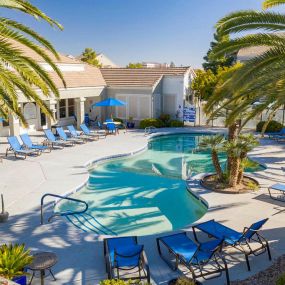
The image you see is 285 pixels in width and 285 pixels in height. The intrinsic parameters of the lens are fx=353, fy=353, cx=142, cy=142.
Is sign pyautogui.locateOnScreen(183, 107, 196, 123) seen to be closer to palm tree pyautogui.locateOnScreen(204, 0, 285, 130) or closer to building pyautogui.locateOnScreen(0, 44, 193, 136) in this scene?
building pyautogui.locateOnScreen(0, 44, 193, 136)

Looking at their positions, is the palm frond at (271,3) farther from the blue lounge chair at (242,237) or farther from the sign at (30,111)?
the sign at (30,111)

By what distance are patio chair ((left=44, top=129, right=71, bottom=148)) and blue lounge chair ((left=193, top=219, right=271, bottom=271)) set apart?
14.7 m

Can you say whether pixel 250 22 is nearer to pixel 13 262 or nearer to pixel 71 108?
pixel 13 262

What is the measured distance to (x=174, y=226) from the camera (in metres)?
12.2

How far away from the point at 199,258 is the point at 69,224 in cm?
473

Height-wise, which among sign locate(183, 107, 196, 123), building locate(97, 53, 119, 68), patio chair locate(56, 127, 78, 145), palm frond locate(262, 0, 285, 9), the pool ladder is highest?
building locate(97, 53, 119, 68)

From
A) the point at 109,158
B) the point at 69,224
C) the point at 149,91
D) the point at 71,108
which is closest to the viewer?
the point at 69,224

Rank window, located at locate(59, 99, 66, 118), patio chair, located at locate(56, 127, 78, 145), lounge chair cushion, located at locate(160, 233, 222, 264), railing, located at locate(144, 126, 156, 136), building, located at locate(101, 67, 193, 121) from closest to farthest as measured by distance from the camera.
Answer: lounge chair cushion, located at locate(160, 233, 222, 264) → patio chair, located at locate(56, 127, 78, 145) → railing, located at locate(144, 126, 156, 136) → building, located at locate(101, 67, 193, 121) → window, located at locate(59, 99, 66, 118)

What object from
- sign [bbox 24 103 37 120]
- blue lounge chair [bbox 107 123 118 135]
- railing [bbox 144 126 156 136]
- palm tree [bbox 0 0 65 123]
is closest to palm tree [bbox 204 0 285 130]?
palm tree [bbox 0 0 65 123]

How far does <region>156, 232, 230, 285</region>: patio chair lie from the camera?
825 cm

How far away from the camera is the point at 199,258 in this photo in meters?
8.41

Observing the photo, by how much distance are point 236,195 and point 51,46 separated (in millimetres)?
8945

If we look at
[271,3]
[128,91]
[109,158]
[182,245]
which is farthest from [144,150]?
[271,3]

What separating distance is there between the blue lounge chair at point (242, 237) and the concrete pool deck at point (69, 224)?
0.25m
